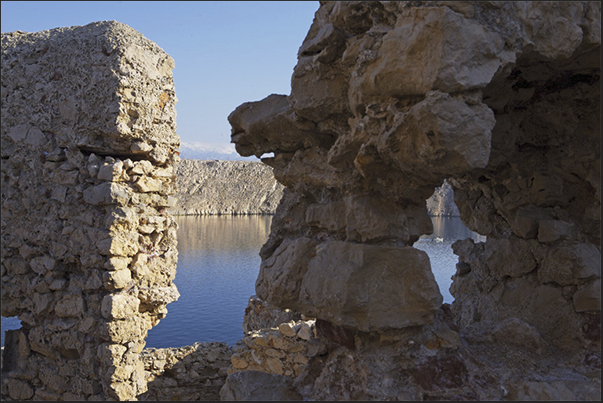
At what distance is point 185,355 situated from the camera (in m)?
5.59

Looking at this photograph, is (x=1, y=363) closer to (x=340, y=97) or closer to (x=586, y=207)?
(x=340, y=97)

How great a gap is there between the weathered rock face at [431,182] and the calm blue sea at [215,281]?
8323 millimetres

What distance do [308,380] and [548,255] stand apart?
1813mm

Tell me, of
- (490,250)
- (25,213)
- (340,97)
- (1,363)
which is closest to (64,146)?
(25,213)

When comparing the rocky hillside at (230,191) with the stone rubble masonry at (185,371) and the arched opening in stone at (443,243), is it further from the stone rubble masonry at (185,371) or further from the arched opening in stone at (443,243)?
the stone rubble masonry at (185,371)

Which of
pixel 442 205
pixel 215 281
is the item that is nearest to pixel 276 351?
pixel 215 281

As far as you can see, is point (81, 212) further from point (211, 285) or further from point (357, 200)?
point (211, 285)

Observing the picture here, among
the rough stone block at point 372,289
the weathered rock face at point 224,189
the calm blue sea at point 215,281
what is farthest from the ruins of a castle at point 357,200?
the weathered rock face at point 224,189

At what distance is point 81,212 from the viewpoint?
4.57 m

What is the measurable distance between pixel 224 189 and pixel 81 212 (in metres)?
40.4

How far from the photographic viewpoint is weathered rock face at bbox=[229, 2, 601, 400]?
2178 mm

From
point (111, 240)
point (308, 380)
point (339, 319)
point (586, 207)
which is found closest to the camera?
point (339, 319)

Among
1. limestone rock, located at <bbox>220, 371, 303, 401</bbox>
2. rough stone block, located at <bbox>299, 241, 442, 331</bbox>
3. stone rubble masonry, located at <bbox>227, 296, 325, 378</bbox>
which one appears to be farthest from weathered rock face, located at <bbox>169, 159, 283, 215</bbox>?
rough stone block, located at <bbox>299, 241, 442, 331</bbox>

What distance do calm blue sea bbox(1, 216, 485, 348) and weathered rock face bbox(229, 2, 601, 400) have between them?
27.3 feet
